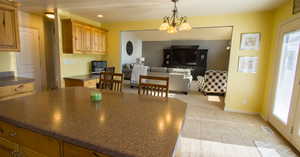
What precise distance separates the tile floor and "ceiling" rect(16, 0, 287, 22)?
2.40 metres

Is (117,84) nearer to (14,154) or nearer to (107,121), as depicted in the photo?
(107,121)

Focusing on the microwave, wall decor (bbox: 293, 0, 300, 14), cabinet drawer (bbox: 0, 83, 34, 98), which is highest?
wall decor (bbox: 293, 0, 300, 14)

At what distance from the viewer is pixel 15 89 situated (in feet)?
7.98

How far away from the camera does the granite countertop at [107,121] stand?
817 millimetres

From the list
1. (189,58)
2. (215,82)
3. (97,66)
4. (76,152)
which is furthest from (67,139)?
(189,58)

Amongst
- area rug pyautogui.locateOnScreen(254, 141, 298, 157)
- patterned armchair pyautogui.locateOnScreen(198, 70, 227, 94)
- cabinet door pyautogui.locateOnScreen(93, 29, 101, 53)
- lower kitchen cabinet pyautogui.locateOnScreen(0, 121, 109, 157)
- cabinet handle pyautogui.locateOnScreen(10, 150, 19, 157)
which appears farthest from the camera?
patterned armchair pyautogui.locateOnScreen(198, 70, 227, 94)

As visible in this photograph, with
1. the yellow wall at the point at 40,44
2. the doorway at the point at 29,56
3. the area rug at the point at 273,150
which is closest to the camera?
the area rug at the point at 273,150

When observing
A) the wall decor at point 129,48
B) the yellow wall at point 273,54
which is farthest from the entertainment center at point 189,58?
the yellow wall at point 273,54

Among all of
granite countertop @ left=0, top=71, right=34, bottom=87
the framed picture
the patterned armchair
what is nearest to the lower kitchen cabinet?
granite countertop @ left=0, top=71, right=34, bottom=87

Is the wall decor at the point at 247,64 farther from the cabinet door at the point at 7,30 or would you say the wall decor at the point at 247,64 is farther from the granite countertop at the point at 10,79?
the cabinet door at the point at 7,30

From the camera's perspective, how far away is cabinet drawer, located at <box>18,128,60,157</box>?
97 centimetres

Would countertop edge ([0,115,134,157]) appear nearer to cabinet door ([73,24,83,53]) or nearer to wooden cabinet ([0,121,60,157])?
wooden cabinet ([0,121,60,157])

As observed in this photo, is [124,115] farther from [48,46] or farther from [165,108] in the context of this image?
[48,46]

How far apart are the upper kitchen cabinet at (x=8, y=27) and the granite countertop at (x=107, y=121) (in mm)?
1626
